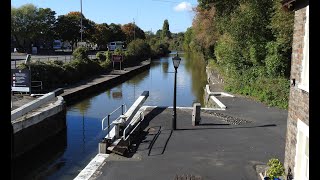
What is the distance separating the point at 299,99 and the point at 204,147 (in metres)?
5.91

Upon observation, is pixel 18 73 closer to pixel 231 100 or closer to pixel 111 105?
pixel 111 105

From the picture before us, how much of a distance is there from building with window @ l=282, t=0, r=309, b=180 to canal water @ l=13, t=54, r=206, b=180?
354 inches

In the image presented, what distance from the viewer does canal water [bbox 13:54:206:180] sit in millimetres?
16312

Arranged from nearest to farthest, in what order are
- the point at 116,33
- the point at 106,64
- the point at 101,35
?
the point at 106,64 < the point at 101,35 < the point at 116,33

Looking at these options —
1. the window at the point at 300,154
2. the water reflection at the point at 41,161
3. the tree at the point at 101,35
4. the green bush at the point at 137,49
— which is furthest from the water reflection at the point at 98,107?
the tree at the point at 101,35

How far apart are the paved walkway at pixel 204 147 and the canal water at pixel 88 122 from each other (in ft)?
11.0

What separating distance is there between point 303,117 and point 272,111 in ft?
43.8

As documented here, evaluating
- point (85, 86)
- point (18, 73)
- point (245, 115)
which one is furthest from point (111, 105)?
point (245, 115)

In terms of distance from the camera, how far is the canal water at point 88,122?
16.3 m

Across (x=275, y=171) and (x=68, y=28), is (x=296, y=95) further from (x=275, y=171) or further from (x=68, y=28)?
(x=68, y=28)

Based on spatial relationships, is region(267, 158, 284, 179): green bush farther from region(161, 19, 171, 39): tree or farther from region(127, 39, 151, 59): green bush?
region(161, 19, 171, 39): tree

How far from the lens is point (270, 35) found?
27.7 meters

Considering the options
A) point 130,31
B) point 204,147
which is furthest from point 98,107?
point 130,31

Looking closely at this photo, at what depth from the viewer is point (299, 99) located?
26.6 ft
